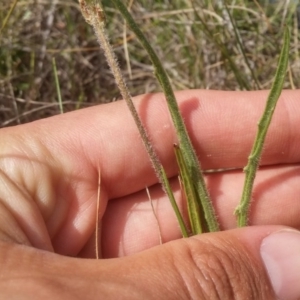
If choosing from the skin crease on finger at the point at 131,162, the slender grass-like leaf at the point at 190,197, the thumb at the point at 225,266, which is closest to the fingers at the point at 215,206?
the skin crease on finger at the point at 131,162

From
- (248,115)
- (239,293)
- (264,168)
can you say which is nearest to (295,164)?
(264,168)

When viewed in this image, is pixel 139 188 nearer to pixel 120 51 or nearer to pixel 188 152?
pixel 188 152

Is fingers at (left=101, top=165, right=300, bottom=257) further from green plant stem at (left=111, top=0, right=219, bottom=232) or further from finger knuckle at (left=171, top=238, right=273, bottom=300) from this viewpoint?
finger knuckle at (left=171, top=238, right=273, bottom=300)

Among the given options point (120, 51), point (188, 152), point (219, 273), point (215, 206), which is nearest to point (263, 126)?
point (188, 152)

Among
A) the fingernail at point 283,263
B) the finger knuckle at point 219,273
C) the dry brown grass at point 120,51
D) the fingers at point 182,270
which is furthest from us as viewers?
the dry brown grass at point 120,51

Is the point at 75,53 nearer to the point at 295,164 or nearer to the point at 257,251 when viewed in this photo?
the point at 295,164

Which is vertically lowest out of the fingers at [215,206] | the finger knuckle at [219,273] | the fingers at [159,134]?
the fingers at [215,206]

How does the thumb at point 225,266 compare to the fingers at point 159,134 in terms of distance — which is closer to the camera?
the thumb at point 225,266

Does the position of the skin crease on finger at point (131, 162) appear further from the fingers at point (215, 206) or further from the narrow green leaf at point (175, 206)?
the narrow green leaf at point (175, 206)
